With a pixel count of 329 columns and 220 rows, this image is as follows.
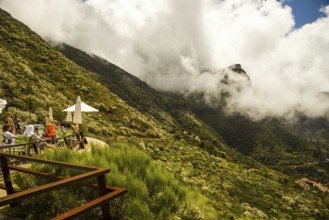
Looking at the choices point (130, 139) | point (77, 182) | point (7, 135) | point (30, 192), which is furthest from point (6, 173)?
point (130, 139)

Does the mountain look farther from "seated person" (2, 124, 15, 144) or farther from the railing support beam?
"seated person" (2, 124, 15, 144)

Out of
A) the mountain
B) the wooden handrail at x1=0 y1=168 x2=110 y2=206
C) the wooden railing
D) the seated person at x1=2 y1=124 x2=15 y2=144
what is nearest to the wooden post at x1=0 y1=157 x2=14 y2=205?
the wooden railing

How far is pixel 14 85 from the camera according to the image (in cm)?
3656

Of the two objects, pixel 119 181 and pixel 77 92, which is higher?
pixel 77 92

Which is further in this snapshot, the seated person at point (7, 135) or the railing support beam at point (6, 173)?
the seated person at point (7, 135)

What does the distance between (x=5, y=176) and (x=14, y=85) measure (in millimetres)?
35495

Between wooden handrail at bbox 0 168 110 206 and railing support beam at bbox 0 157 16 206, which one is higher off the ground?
wooden handrail at bbox 0 168 110 206

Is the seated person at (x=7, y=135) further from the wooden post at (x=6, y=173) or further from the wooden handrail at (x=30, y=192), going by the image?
the wooden handrail at (x=30, y=192)

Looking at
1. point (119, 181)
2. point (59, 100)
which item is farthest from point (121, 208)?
point (59, 100)

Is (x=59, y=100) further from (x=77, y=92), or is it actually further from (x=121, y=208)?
(x=121, y=208)

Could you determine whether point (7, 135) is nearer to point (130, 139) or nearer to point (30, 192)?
point (30, 192)

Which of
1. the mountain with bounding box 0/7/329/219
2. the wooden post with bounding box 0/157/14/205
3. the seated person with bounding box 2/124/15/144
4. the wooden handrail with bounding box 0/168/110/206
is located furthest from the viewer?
the seated person with bounding box 2/124/15/144

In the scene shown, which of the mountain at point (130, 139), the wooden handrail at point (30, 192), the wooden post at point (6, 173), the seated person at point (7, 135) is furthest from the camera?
the seated person at point (7, 135)

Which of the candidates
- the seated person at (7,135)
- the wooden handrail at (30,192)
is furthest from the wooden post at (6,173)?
the seated person at (7,135)
